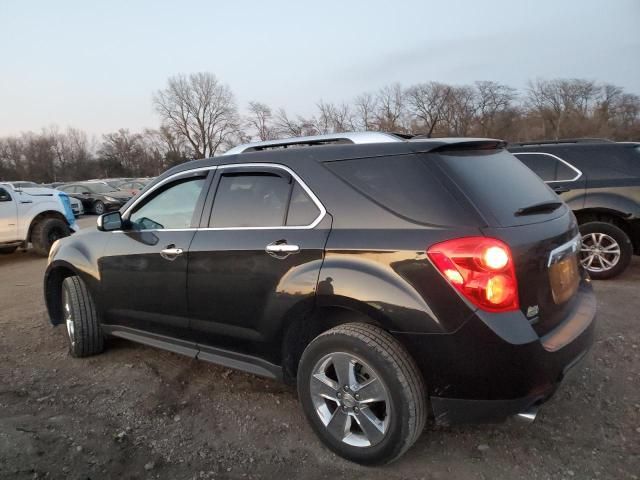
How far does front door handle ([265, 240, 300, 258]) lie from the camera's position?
261cm

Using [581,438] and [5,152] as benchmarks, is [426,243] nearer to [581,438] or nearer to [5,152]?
[581,438]

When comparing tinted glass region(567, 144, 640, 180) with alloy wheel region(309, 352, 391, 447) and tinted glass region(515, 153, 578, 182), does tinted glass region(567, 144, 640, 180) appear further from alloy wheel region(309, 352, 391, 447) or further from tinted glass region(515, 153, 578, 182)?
alloy wheel region(309, 352, 391, 447)

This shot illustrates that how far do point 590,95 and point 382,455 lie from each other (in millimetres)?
95794

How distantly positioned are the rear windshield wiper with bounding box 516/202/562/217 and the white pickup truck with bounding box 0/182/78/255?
10090mm

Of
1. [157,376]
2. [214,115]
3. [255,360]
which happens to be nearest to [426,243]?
[255,360]

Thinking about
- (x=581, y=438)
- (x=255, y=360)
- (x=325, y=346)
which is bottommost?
(x=581, y=438)

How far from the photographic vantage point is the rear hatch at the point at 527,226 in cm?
222

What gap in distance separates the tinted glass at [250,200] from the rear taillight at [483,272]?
104 centimetres

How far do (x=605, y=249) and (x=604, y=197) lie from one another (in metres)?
0.61

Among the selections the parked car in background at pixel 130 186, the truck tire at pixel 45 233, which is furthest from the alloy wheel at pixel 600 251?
the parked car in background at pixel 130 186

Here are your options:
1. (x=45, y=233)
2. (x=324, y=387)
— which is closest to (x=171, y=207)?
(x=324, y=387)

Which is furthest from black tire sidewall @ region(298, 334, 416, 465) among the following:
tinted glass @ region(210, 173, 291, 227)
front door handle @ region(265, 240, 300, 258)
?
tinted glass @ region(210, 173, 291, 227)

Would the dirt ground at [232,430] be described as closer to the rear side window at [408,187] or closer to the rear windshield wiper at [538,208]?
the rear windshield wiper at [538,208]

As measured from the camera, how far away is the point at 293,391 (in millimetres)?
3373
